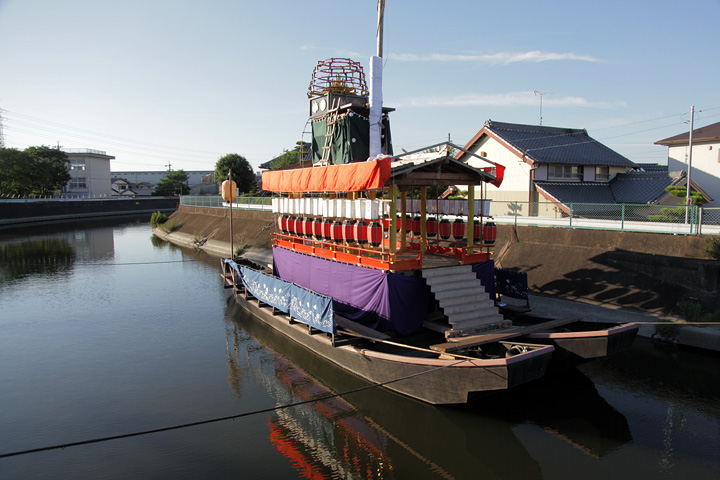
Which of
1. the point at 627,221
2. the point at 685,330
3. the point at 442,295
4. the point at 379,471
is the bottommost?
the point at 379,471

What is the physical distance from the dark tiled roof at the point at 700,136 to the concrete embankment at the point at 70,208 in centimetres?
8065

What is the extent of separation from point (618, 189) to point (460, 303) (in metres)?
27.2

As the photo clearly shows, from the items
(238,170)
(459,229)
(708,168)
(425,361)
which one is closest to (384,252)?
(425,361)

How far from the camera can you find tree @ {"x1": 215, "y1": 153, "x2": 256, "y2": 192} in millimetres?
64844

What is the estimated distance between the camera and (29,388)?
13078mm

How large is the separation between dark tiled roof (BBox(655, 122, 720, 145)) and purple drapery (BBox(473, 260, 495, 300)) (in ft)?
109

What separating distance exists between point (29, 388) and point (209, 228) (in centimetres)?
3645

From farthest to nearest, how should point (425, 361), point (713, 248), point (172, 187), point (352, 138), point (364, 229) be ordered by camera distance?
1. point (172, 187)
2. point (352, 138)
3. point (713, 248)
4. point (364, 229)
5. point (425, 361)

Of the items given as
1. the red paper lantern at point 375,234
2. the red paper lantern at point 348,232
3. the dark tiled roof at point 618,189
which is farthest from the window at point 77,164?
the red paper lantern at point 375,234

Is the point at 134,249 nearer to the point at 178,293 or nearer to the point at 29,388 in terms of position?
the point at 178,293

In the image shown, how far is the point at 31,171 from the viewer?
72250 millimetres

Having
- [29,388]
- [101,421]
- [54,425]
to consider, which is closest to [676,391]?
[101,421]

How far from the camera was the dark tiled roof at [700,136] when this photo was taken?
36078 mm

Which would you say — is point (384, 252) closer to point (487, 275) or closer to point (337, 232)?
point (337, 232)
